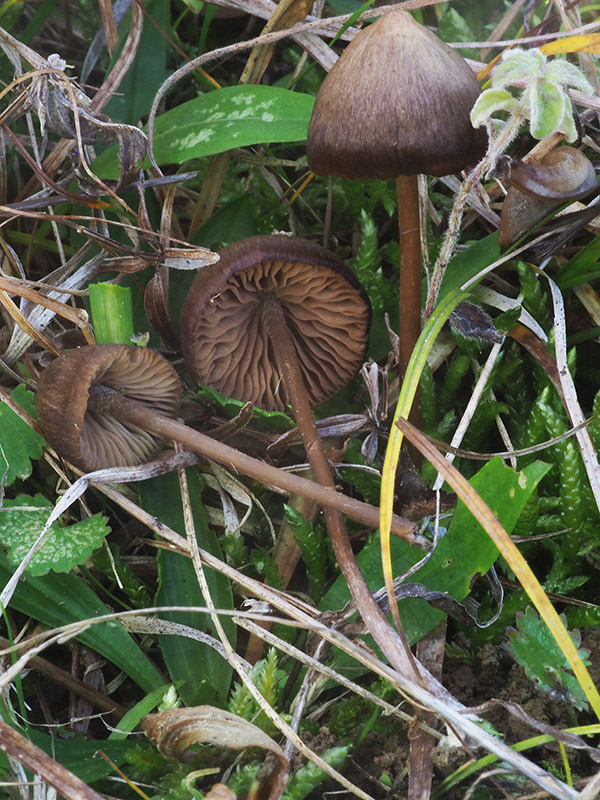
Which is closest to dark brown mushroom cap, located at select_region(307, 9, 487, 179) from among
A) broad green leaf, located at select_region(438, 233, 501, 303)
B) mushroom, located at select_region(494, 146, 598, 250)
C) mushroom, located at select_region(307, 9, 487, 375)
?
mushroom, located at select_region(307, 9, 487, 375)

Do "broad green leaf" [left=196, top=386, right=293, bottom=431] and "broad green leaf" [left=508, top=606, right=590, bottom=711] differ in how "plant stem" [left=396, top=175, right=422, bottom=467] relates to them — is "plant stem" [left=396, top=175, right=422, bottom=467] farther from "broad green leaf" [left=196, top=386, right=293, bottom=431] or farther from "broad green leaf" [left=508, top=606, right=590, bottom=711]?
"broad green leaf" [left=508, top=606, right=590, bottom=711]

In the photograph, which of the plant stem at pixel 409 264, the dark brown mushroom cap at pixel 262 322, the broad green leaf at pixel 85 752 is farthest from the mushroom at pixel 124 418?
the broad green leaf at pixel 85 752

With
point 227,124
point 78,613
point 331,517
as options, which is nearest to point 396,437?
point 331,517

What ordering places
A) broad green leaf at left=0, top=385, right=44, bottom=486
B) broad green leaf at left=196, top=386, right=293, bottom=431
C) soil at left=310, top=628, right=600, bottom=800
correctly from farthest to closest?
1. broad green leaf at left=196, top=386, right=293, bottom=431
2. broad green leaf at left=0, top=385, right=44, bottom=486
3. soil at left=310, top=628, right=600, bottom=800

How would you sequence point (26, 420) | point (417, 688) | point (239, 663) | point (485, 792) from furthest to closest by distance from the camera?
point (26, 420) → point (239, 663) → point (485, 792) → point (417, 688)

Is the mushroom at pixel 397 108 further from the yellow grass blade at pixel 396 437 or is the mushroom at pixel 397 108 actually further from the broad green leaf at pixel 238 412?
the broad green leaf at pixel 238 412

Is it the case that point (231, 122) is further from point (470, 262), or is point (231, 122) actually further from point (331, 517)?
point (331, 517)

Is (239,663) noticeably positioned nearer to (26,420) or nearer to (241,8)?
(26,420)

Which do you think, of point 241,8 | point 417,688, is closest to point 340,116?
point 241,8
